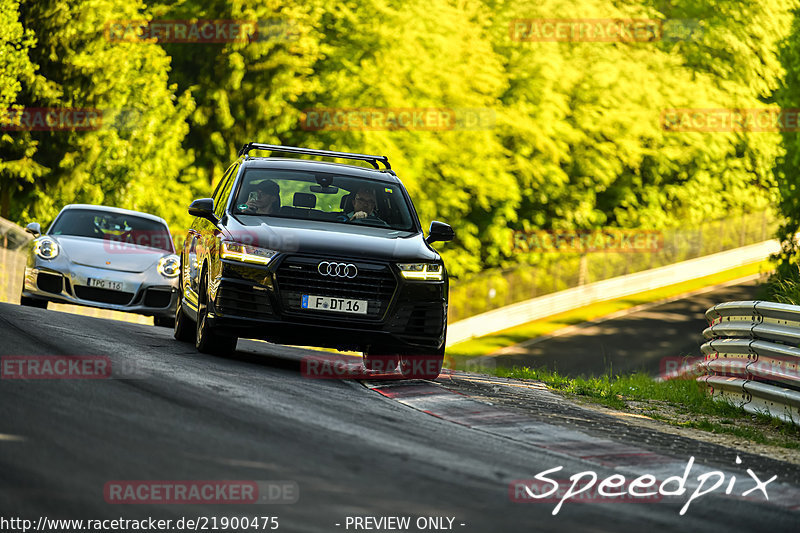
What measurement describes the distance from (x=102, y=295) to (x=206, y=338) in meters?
5.44

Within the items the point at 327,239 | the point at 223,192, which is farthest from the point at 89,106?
the point at 327,239

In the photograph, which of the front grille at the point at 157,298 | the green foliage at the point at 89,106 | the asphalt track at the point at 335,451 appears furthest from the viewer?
the green foliage at the point at 89,106

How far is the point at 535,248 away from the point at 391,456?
44.6m

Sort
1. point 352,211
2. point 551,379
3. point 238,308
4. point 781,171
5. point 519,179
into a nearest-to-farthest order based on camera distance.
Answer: point 238,308 → point 352,211 → point 551,379 → point 781,171 → point 519,179

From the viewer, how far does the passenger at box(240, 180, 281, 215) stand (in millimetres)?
11953

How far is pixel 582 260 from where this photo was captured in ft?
167

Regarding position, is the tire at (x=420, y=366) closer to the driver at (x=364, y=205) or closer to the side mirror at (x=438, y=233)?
the side mirror at (x=438, y=233)

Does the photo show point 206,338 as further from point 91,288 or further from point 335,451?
point 91,288

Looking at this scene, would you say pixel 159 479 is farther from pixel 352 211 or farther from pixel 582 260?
pixel 582 260

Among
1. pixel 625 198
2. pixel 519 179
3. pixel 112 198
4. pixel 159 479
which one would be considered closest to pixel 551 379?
pixel 159 479

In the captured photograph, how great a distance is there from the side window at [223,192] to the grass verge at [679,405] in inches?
155

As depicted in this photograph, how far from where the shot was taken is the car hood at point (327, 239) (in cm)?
1092

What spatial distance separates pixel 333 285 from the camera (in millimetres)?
10875

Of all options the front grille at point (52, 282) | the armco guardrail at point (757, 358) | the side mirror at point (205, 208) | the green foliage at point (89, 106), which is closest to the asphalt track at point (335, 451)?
the armco guardrail at point (757, 358)
